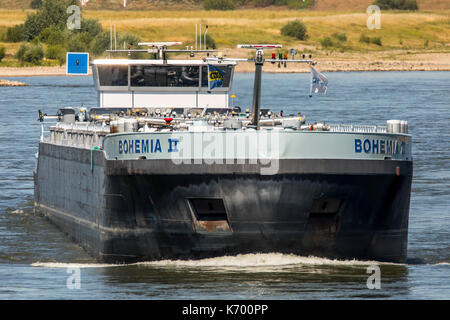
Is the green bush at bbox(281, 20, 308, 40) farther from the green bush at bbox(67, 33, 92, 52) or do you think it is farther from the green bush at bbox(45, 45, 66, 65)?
the green bush at bbox(45, 45, 66, 65)

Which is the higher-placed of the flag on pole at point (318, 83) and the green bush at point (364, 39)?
the flag on pole at point (318, 83)

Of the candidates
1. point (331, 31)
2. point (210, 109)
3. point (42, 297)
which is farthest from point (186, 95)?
point (331, 31)

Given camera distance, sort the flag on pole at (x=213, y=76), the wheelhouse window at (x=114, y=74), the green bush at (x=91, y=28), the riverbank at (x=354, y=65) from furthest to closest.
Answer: the green bush at (x=91, y=28) < the riverbank at (x=354, y=65) < the wheelhouse window at (x=114, y=74) < the flag on pole at (x=213, y=76)

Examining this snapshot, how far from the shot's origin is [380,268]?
2655 cm

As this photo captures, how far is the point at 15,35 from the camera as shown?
156625mm

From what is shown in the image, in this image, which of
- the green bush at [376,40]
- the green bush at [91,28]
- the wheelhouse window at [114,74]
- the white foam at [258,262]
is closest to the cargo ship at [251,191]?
the white foam at [258,262]

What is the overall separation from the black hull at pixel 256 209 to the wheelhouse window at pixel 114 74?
8022 millimetres

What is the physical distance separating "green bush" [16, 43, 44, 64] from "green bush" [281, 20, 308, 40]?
36142 mm

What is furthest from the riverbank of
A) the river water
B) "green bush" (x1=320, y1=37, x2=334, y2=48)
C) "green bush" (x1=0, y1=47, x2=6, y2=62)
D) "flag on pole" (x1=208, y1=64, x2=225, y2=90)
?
"flag on pole" (x1=208, y1=64, x2=225, y2=90)

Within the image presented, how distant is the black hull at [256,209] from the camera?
25234 mm

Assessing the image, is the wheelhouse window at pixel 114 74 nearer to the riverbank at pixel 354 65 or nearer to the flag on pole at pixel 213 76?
the flag on pole at pixel 213 76

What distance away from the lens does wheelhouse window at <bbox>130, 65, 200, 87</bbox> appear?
34688 mm

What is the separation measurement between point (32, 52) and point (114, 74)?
105 metres

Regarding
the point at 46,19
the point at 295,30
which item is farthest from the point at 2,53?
the point at 295,30
